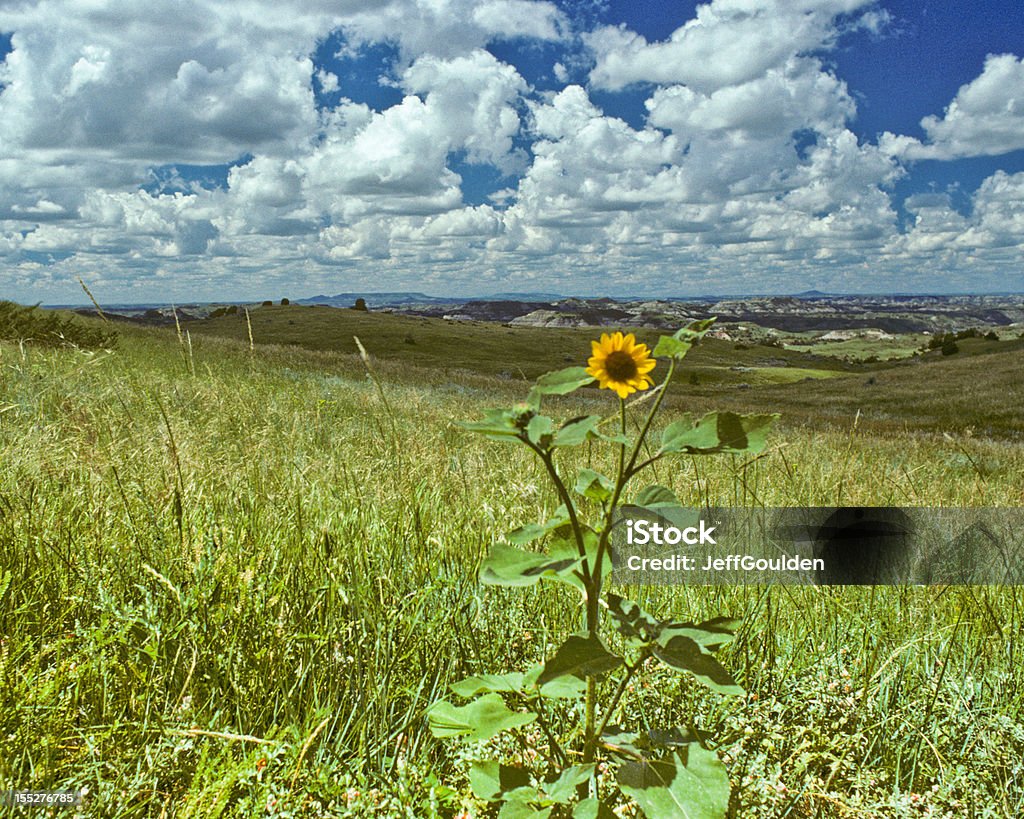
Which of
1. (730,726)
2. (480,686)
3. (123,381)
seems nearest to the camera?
(480,686)

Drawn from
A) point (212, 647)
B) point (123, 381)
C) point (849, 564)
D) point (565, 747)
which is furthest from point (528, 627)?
point (123, 381)

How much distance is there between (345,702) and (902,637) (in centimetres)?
212

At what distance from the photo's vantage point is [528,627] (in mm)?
2354

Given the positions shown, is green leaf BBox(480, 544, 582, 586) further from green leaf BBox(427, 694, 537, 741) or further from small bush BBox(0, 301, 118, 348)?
small bush BBox(0, 301, 118, 348)

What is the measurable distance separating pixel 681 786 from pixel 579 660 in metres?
0.31

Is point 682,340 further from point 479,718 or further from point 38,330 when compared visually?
point 38,330

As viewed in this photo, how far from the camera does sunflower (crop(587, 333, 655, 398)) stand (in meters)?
1.15

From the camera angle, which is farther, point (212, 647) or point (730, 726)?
point (212, 647)

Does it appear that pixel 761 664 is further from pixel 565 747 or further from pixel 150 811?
pixel 150 811

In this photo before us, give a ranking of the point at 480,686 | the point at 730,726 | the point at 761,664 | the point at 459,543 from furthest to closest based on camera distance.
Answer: the point at 459,543
the point at 761,664
the point at 730,726
the point at 480,686

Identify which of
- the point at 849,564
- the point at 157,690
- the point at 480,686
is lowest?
the point at 849,564
